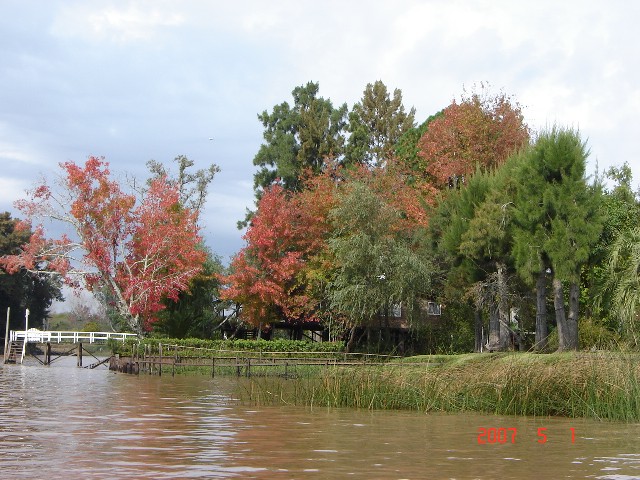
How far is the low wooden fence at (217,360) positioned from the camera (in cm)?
3700

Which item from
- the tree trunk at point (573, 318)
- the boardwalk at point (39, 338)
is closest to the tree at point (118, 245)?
the boardwalk at point (39, 338)

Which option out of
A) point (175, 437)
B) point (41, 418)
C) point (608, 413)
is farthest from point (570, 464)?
point (41, 418)

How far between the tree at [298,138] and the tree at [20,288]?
1934 centimetres

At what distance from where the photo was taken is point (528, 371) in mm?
19094

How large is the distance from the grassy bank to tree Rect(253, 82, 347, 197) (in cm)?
4735

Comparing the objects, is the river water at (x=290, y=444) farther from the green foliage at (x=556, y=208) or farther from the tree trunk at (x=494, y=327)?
the tree trunk at (x=494, y=327)

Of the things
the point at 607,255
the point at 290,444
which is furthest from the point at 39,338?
the point at 290,444

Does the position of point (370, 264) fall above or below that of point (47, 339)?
above

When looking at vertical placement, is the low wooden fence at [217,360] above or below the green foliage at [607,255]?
below

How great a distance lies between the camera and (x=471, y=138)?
50844 millimetres

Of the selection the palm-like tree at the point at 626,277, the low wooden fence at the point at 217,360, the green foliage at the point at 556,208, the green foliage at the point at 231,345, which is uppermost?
the green foliage at the point at 556,208

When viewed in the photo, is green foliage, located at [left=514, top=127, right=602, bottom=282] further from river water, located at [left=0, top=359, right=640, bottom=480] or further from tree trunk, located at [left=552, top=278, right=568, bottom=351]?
river water, located at [left=0, top=359, right=640, bottom=480]
